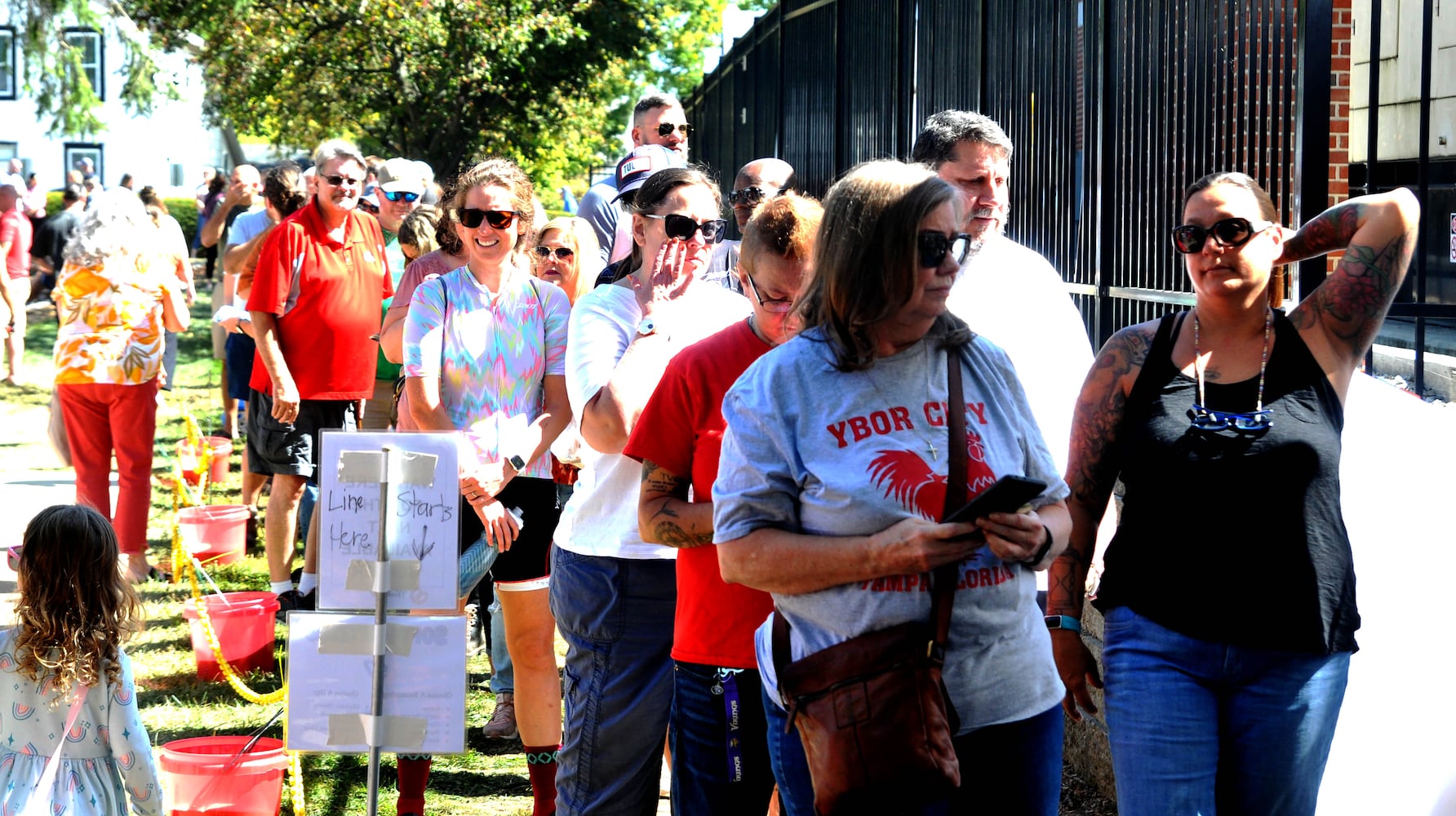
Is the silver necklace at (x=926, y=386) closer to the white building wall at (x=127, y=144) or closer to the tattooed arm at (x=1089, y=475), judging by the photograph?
the tattooed arm at (x=1089, y=475)

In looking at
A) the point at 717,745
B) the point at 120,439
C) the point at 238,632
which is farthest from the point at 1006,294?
the point at 120,439

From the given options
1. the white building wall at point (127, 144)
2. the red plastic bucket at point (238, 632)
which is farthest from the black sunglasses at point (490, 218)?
the white building wall at point (127, 144)

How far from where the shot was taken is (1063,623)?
10.6 ft

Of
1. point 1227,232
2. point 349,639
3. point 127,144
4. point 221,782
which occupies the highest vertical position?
point 127,144

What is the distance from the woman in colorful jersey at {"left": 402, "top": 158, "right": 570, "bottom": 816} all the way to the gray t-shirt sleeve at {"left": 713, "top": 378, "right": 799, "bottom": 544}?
2.06 meters

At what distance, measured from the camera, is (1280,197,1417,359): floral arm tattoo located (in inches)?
120

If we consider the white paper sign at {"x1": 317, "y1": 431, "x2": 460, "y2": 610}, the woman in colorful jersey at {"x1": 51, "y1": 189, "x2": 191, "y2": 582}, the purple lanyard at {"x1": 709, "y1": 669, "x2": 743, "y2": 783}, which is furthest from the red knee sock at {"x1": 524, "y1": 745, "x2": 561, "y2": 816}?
the woman in colorful jersey at {"x1": 51, "y1": 189, "x2": 191, "y2": 582}

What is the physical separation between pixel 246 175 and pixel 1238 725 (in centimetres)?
913

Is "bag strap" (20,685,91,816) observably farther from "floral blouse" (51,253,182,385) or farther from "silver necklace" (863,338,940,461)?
"floral blouse" (51,253,182,385)

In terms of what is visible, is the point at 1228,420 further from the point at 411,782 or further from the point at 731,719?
the point at 411,782

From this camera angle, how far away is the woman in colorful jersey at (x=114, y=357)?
7.52m

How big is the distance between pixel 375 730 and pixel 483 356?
1.45 metres

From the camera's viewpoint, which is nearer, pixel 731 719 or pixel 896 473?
pixel 896 473

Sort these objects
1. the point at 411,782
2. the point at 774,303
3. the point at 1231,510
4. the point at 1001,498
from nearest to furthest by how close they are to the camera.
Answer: the point at 1001,498
the point at 1231,510
the point at 774,303
the point at 411,782
